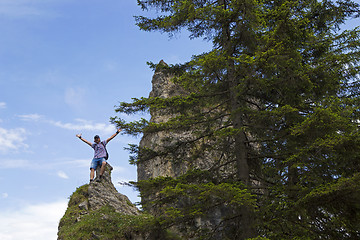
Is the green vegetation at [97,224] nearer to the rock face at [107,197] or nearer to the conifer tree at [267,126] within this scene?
the rock face at [107,197]

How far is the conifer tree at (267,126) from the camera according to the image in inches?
302

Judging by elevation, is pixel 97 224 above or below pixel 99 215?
below

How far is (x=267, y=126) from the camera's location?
9633 mm

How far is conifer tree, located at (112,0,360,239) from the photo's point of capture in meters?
7.66

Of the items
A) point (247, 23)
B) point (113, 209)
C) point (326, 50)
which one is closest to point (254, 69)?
point (247, 23)

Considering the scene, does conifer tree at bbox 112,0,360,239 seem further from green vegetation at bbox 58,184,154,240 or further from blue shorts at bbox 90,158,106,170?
blue shorts at bbox 90,158,106,170

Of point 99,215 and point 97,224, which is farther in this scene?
point 99,215

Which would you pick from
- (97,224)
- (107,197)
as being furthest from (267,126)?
(107,197)

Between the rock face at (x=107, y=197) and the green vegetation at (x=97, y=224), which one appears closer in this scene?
the green vegetation at (x=97, y=224)

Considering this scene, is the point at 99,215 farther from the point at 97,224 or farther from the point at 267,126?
the point at 267,126

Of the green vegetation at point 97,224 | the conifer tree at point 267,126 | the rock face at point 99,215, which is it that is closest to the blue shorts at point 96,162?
the rock face at point 99,215

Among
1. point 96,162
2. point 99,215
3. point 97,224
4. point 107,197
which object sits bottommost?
point 97,224

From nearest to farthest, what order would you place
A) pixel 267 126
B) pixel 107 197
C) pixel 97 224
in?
pixel 267 126, pixel 97 224, pixel 107 197

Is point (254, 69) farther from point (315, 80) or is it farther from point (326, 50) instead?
point (326, 50)
